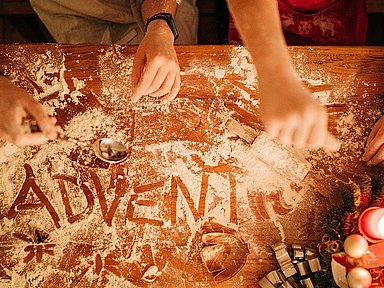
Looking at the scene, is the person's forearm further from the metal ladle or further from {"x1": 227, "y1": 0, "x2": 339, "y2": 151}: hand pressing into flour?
the metal ladle

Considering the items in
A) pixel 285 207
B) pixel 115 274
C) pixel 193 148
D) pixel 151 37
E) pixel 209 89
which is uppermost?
pixel 151 37

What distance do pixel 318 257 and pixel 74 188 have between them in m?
0.74

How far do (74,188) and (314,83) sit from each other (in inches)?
30.9

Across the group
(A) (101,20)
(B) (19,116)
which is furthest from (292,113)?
(A) (101,20)

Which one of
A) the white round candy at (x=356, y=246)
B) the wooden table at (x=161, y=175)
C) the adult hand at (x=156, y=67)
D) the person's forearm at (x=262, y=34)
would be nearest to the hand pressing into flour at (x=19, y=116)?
the wooden table at (x=161, y=175)

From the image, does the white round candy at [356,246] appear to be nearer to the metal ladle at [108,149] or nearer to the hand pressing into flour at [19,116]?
the metal ladle at [108,149]

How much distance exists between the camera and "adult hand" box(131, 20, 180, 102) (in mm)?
1216

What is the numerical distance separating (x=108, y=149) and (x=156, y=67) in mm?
288

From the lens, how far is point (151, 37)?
1.27 m

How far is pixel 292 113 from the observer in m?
0.90

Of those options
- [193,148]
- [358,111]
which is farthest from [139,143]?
[358,111]

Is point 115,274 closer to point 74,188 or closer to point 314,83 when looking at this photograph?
point 74,188

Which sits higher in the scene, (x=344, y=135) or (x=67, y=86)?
(x=67, y=86)

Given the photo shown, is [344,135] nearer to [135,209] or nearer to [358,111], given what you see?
[358,111]
